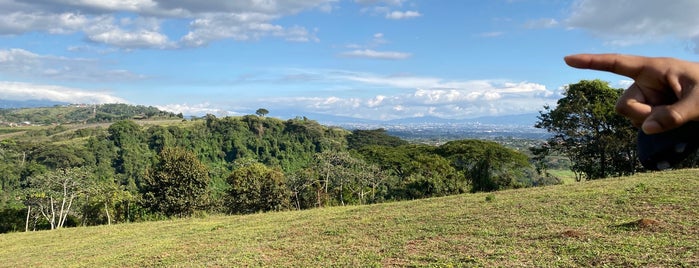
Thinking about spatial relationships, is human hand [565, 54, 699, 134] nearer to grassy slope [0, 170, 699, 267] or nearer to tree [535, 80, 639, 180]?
grassy slope [0, 170, 699, 267]

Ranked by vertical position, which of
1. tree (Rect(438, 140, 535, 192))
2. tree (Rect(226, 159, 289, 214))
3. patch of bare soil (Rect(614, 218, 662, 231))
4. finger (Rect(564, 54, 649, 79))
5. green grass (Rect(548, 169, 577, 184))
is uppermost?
finger (Rect(564, 54, 649, 79))

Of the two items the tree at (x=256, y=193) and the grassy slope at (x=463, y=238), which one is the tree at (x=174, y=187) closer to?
the tree at (x=256, y=193)

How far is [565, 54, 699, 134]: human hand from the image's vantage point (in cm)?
122

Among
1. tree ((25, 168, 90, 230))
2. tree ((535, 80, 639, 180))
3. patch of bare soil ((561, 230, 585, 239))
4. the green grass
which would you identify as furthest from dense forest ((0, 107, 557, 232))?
patch of bare soil ((561, 230, 585, 239))

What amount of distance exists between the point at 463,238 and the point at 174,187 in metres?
31.3

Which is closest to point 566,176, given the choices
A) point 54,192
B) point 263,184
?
point 263,184

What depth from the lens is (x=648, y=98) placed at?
53.9 inches

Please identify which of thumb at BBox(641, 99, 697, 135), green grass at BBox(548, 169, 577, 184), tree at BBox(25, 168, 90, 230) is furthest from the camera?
green grass at BBox(548, 169, 577, 184)

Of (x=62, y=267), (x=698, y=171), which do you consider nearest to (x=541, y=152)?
(x=698, y=171)

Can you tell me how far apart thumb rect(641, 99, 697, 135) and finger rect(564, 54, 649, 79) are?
18 centimetres

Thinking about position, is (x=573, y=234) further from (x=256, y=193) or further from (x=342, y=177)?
(x=342, y=177)

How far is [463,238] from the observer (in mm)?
10773

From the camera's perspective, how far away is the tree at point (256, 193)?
39.8m

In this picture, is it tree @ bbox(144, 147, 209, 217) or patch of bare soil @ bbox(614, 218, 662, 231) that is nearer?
patch of bare soil @ bbox(614, 218, 662, 231)
